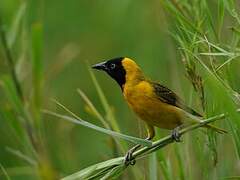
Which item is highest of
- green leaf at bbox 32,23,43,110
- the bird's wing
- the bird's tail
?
green leaf at bbox 32,23,43,110

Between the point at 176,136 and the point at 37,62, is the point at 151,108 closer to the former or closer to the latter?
the point at 176,136

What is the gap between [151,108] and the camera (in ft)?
11.0

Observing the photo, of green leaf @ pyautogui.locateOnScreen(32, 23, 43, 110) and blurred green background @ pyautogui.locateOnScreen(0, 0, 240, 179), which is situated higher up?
green leaf @ pyautogui.locateOnScreen(32, 23, 43, 110)

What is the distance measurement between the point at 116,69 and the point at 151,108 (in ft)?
1.47

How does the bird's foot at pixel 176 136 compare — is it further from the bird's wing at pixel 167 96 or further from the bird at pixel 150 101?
the bird's wing at pixel 167 96

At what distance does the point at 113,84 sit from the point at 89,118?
278 mm

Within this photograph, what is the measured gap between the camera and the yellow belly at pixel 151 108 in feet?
10.7

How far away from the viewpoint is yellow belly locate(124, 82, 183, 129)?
3248mm

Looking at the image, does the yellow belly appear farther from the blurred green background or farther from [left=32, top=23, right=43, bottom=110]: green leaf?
→ [left=32, top=23, right=43, bottom=110]: green leaf

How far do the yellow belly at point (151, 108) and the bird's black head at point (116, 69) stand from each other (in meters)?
0.16

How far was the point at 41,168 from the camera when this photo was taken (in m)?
2.05

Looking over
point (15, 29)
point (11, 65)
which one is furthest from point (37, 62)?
point (15, 29)

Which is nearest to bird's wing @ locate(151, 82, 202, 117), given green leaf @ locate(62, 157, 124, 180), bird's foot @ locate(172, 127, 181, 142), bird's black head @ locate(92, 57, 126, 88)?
bird's black head @ locate(92, 57, 126, 88)

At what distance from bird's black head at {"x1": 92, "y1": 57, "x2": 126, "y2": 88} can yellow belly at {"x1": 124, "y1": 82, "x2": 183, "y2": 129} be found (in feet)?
0.53
